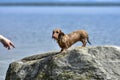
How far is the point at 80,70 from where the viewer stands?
28.6 feet

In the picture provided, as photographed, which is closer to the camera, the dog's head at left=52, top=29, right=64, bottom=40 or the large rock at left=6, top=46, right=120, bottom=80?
the large rock at left=6, top=46, right=120, bottom=80

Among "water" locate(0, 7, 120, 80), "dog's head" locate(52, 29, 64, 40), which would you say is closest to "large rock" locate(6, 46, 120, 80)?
"dog's head" locate(52, 29, 64, 40)

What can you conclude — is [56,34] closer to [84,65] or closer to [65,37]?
[65,37]

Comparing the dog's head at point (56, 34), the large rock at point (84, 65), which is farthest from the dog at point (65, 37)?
the large rock at point (84, 65)

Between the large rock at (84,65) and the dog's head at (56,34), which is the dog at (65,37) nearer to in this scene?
the dog's head at (56,34)

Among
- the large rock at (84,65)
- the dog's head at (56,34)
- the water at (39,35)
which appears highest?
the dog's head at (56,34)

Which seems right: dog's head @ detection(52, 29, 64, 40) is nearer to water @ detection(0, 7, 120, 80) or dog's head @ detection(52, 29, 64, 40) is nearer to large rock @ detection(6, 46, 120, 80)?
large rock @ detection(6, 46, 120, 80)

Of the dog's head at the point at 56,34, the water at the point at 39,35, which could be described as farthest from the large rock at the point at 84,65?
the water at the point at 39,35

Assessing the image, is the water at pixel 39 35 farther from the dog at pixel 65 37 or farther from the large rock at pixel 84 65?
the large rock at pixel 84 65

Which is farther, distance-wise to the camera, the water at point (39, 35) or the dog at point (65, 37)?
the water at point (39, 35)

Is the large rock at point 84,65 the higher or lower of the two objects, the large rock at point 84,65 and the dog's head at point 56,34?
the lower

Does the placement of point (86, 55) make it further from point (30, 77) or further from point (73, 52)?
point (30, 77)

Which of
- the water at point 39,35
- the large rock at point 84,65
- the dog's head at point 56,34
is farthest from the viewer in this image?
the water at point 39,35

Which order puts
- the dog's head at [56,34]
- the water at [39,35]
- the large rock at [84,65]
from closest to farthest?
the large rock at [84,65] < the dog's head at [56,34] < the water at [39,35]
